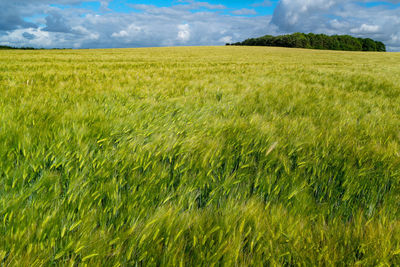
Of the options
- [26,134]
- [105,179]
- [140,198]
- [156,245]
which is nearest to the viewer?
[156,245]

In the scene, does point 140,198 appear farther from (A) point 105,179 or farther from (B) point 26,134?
(B) point 26,134

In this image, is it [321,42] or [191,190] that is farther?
[321,42]

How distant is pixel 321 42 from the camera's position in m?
78.9

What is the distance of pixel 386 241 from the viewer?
27.9 inches

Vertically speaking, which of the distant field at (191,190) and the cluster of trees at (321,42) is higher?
the cluster of trees at (321,42)

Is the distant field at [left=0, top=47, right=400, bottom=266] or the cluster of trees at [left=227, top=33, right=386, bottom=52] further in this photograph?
the cluster of trees at [left=227, top=33, right=386, bottom=52]

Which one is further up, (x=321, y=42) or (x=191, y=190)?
(x=321, y=42)

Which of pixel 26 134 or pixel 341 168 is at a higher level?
pixel 26 134

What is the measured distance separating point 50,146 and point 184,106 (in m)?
1.32

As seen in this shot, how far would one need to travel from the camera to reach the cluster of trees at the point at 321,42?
7525 cm

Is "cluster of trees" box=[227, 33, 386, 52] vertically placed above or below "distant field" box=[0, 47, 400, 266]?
above

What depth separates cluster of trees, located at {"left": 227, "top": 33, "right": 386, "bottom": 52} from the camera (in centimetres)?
7525

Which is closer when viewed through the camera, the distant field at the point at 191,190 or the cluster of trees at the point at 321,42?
the distant field at the point at 191,190

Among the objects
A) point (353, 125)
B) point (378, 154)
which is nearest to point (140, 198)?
point (378, 154)
